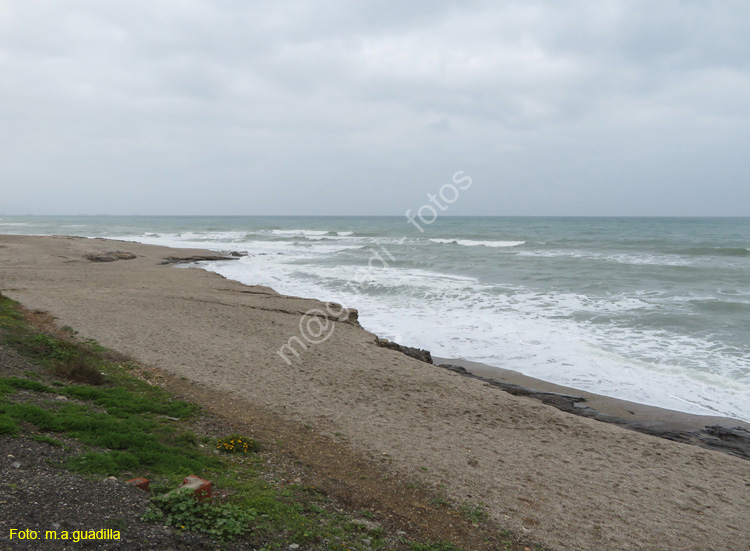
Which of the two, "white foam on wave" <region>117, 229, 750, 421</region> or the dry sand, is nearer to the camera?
the dry sand

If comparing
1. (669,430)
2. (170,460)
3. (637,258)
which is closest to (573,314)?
(669,430)

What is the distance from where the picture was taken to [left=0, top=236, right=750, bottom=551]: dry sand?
201 inches

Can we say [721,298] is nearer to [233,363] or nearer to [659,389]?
[659,389]

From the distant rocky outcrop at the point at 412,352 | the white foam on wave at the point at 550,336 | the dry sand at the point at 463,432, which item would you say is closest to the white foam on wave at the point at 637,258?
the white foam on wave at the point at 550,336

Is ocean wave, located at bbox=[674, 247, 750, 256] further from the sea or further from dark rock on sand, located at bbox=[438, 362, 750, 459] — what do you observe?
dark rock on sand, located at bbox=[438, 362, 750, 459]

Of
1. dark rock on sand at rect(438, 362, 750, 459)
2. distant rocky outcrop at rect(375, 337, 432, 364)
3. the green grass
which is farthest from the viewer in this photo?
distant rocky outcrop at rect(375, 337, 432, 364)

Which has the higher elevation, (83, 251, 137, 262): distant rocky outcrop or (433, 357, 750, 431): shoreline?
(83, 251, 137, 262): distant rocky outcrop

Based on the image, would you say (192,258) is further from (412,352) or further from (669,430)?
(669,430)

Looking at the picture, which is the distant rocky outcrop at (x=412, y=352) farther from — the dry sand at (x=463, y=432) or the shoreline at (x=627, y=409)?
the shoreline at (x=627, y=409)

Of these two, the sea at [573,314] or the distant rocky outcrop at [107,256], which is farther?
the distant rocky outcrop at [107,256]

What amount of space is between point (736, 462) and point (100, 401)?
8.48m

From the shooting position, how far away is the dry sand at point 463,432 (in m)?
5.11

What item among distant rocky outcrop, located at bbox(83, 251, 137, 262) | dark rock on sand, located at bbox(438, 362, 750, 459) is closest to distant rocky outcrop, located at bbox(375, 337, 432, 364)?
dark rock on sand, located at bbox(438, 362, 750, 459)

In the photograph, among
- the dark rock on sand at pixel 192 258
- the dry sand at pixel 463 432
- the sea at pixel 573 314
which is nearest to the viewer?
the dry sand at pixel 463 432
